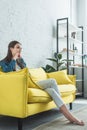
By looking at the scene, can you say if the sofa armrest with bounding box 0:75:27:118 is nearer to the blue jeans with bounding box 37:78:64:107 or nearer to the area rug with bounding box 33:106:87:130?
A: the area rug with bounding box 33:106:87:130

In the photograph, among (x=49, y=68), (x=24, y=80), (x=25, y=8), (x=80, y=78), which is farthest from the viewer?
(x=80, y=78)

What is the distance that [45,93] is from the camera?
262 centimetres

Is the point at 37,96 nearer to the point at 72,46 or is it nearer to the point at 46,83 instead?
the point at 46,83

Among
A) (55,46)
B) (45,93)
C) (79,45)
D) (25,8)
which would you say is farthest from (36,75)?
(79,45)

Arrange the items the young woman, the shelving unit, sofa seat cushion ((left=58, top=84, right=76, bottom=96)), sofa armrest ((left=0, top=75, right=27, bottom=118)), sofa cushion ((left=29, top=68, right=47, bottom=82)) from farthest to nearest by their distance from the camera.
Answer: the shelving unit
sofa cushion ((left=29, top=68, right=47, bottom=82))
sofa seat cushion ((left=58, top=84, right=76, bottom=96))
the young woman
sofa armrest ((left=0, top=75, right=27, bottom=118))

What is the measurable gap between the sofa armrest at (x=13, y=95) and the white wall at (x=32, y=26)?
95 cm

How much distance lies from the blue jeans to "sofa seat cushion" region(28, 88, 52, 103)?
60mm

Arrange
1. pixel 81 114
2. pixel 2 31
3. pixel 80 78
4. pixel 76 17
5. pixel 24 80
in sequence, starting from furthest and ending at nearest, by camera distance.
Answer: pixel 76 17, pixel 80 78, pixel 2 31, pixel 81 114, pixel 24 80

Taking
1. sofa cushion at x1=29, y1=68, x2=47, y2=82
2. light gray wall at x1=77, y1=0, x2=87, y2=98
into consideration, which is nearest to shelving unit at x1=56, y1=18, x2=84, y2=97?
light gray wall at x1=77, y1=0, x2=87, y2=98

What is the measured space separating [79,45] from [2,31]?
2.91 meters

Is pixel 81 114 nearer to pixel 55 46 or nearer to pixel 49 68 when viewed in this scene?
pixel 49 68

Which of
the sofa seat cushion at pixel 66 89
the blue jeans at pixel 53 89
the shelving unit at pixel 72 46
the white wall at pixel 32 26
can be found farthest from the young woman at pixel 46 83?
the shelving unit at pixel 72 46

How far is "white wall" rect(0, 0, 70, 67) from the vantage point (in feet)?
11.2

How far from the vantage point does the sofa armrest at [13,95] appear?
90.4 inches
